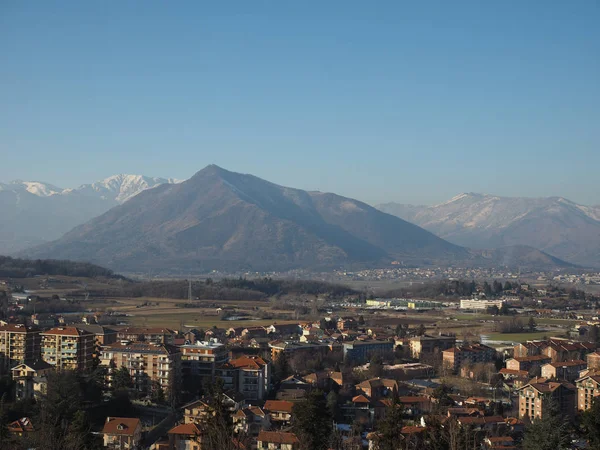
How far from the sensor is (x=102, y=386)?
21.7 meters

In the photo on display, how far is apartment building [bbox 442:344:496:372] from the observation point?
29.3m

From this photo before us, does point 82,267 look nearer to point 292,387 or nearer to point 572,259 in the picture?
point 292,387

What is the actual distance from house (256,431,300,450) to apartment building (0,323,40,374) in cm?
905

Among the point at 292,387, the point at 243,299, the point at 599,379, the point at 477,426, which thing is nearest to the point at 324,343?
the point at 292,387

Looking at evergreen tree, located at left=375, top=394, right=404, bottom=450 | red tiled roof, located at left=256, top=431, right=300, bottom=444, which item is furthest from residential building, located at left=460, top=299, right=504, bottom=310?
evergreen tree, located at left=375, top=394, right=404, bottom=450

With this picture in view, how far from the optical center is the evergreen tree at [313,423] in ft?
51.4

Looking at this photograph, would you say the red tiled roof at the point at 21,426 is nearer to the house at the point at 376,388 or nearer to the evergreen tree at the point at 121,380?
the evergreen tree at the point at 121,380

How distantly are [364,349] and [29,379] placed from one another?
1372 centimetres

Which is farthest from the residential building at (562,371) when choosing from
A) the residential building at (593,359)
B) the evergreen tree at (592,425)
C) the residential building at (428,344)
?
the evergreen tree at (592,425)

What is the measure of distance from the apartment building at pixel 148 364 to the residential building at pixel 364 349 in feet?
27.9

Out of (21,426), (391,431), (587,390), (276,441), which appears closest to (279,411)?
(276,441)

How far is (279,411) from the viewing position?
786 inches

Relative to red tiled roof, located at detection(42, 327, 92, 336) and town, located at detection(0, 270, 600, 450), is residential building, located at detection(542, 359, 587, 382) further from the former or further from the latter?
red tiled roof, located at detection(42, 327, 92, 336)

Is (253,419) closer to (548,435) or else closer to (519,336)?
(548,435)
